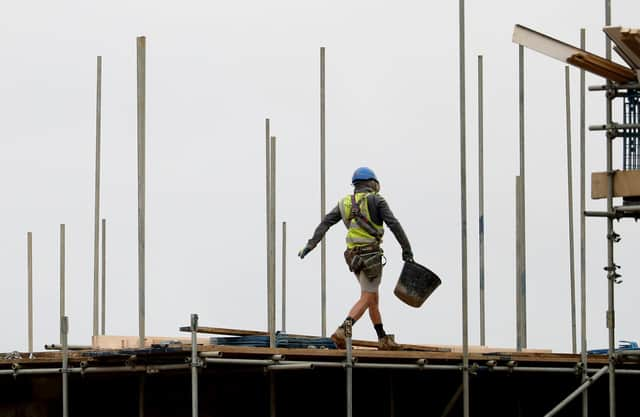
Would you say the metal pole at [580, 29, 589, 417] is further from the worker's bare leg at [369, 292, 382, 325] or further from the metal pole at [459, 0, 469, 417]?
the worker's bare leg at [369, 292, 382, 325]

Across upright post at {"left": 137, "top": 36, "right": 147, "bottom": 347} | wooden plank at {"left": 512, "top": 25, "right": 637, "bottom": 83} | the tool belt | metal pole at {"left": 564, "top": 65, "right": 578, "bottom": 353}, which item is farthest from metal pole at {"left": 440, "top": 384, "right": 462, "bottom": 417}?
metal pole at {"left": 564, "top": 65, "right": 578, "bottom": 353}

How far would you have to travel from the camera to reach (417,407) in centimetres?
2445

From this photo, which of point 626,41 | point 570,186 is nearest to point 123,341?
point 626,41

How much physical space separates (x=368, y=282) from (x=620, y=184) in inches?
131

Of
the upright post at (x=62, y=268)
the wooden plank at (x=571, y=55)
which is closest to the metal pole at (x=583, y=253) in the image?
the wooden plank at (x=571, y=55)

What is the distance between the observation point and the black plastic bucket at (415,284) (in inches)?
936

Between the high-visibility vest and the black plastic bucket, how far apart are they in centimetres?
54

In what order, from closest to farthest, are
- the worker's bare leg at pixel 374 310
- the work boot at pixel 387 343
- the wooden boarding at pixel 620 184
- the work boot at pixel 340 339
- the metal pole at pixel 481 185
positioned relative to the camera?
the wooden boarding at pixel 620 184 < the work boot at pixel 340 339 < the worker's bare leg at pixel 374 310 < the work boot at pixel 387 343 < the metal pole at pixel 481 185

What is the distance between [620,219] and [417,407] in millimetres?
3855

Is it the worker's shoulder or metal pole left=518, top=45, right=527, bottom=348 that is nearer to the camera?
the worker's shoulder

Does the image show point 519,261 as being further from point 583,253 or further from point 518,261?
point 583,253

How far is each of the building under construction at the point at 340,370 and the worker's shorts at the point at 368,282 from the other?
2.54 feet

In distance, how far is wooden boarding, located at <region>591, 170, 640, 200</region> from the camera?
22297 mm

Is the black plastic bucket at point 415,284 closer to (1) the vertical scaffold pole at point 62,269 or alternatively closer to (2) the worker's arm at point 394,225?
(2) the worker's arm at point 394,225
